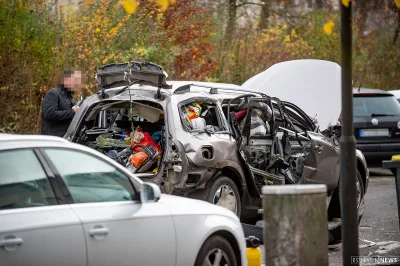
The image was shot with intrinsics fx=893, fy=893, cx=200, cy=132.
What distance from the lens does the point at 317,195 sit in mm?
7391

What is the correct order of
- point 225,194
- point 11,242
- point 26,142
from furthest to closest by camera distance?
point 225,194, point 26,142, point 11,242

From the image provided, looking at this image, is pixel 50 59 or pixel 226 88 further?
pixel 50 59

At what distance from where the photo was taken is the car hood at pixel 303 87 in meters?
14.5

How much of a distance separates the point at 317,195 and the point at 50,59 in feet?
33.2

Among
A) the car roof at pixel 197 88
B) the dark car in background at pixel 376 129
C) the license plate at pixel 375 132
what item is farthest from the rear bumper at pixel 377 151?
the car roof at pixel 197 88

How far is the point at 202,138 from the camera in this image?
34.1ft

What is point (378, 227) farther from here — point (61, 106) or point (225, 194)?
point (61, 106)

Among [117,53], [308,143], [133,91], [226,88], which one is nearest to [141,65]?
[133,91]

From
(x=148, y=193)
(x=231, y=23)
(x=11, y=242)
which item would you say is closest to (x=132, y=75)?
(x=148, y=193)

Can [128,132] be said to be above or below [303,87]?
below

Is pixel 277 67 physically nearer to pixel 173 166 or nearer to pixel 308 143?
pixel 308 143

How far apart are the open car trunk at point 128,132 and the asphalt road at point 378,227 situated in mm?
2428

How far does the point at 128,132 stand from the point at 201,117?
1158 millimetres

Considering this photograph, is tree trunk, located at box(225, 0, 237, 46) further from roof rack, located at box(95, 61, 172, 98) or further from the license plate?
roof rack, located at box(95, 61, 172, 98)
